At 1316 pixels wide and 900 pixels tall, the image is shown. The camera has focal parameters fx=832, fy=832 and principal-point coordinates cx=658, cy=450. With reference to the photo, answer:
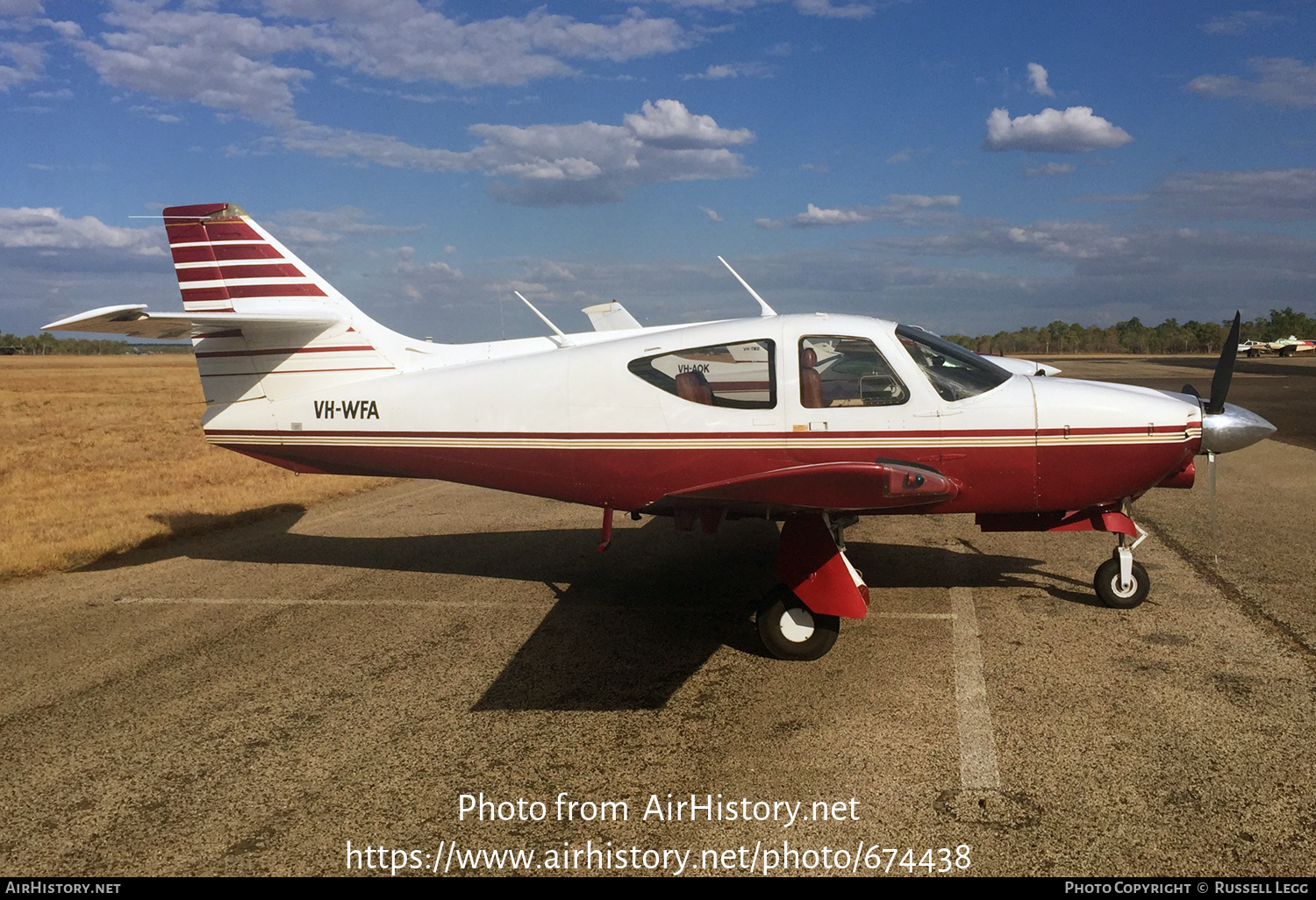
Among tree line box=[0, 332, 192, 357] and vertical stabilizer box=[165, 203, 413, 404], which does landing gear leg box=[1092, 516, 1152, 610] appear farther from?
tree line box=[0, 332, 192, 357]

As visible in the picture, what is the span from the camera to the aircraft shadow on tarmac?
5391 mm

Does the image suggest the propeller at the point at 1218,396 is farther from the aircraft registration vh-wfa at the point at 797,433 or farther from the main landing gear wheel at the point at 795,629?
the main landing gear wheel at the point at 795,629

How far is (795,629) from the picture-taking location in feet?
18.3

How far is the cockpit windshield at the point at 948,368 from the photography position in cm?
583

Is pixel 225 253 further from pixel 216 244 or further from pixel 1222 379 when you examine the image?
pixel 1222 379

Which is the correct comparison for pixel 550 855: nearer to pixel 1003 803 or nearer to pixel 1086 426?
pixel 1003 803

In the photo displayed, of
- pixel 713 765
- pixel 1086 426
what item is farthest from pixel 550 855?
pixel 1086 426

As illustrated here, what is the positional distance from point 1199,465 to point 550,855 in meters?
13.3

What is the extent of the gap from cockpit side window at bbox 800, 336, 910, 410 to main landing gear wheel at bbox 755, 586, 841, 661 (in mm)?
1388

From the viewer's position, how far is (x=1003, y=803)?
377cm

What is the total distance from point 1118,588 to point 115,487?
13.7 meters

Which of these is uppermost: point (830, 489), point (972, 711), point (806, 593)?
point (830, 489)

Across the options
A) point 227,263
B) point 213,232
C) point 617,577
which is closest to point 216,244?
point 213,232

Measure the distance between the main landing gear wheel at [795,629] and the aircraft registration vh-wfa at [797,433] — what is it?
1 cm
